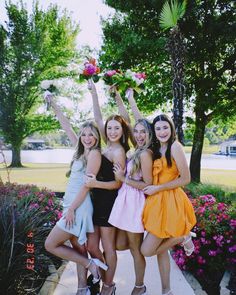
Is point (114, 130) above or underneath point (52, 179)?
above

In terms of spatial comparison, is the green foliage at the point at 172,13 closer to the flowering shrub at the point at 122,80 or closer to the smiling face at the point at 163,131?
the flowering shrub at the point at 122,80

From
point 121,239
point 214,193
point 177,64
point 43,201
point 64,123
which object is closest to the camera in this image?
point 121,239

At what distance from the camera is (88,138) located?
12.1 ft

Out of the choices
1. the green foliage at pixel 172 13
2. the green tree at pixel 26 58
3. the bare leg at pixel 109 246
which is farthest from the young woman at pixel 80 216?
the green tree at pixel 26 58

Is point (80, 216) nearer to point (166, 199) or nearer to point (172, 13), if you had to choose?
point (166, 199)

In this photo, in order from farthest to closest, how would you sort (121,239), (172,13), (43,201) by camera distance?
(172,13) < (43,201) < (121,239)

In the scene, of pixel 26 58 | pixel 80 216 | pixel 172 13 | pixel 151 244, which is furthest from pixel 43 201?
pixel 26 58

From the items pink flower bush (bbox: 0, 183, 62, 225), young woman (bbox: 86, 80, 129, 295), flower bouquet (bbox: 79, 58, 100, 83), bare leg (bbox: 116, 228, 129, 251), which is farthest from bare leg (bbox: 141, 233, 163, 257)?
pink flower bush (bbox: 0, 183, 62, 225)

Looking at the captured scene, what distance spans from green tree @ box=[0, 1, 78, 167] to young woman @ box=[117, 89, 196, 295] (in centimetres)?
2393

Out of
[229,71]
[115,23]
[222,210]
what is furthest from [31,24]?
[222,210]

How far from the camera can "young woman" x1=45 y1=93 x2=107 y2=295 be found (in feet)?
11.8

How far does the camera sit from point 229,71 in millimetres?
15727

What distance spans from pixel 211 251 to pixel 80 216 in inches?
76.8

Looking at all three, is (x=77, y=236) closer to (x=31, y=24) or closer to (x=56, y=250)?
(x=56, y=250)
